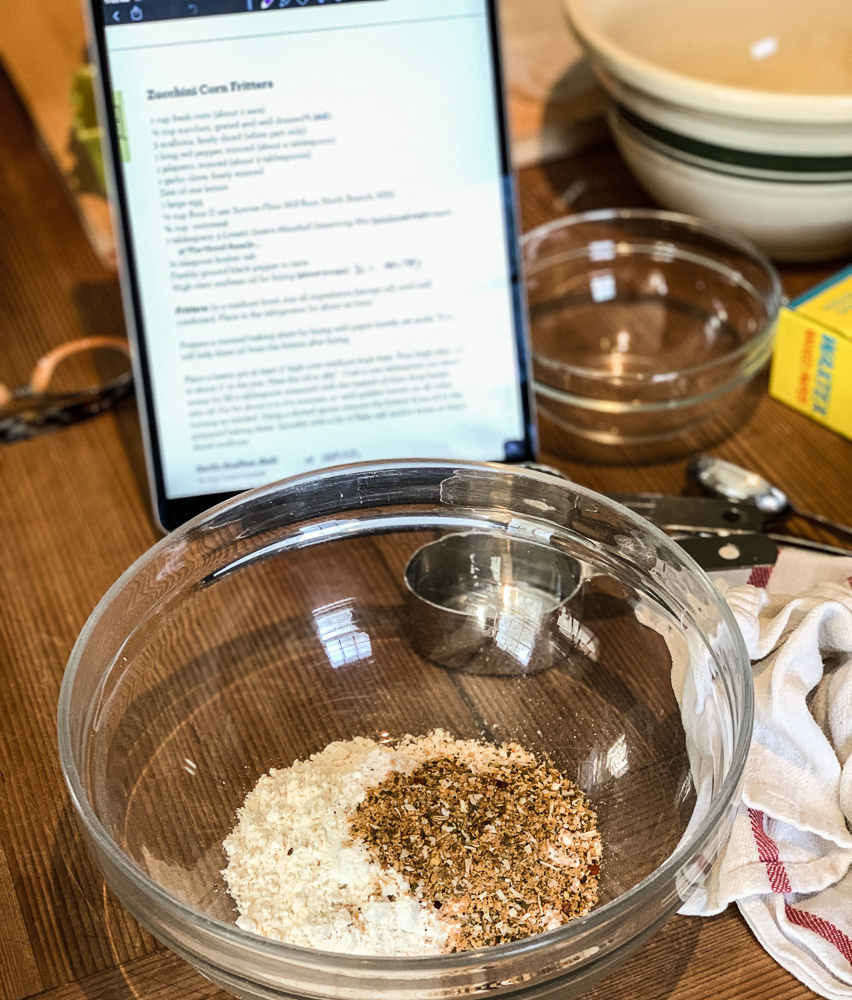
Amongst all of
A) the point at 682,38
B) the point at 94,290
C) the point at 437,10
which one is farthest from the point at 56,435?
the point at 682,38

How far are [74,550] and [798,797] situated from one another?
1.61 ft

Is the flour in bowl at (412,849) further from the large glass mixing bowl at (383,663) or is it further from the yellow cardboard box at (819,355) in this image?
the yellow cardboard box at (819,355)

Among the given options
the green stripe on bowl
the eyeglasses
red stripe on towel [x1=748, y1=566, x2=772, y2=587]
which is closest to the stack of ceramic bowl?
the green stripe on bowl

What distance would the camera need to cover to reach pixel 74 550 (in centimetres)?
75

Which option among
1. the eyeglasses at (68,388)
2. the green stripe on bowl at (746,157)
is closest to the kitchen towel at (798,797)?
the green stripe on bowl at (746,157)

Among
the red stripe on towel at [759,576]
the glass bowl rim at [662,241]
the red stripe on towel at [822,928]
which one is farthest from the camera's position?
the glass bowl rim at [662,241]

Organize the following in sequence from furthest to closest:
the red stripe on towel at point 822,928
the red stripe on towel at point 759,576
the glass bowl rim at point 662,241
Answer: the glass bowl rim at point 662,241
the red stripe on towel at point 759,576
the red stripe on towel at point 822,928

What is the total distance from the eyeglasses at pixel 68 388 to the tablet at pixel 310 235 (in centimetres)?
17

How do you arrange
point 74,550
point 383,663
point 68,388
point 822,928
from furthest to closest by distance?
1. point 68,388
2. point 74,550
3. point 383,663
4. point 822,928

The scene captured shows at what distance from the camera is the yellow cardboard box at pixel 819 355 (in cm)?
76

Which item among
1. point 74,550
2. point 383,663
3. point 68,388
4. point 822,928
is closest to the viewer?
point 822,928

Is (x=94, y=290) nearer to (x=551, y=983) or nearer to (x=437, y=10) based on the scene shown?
(x=437, y=10)

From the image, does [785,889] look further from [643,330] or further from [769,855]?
[643,330]

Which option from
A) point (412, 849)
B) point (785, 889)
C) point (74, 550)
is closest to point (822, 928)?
point (785, 889)
